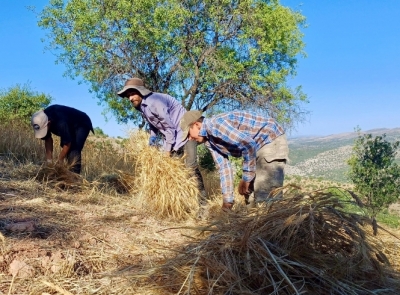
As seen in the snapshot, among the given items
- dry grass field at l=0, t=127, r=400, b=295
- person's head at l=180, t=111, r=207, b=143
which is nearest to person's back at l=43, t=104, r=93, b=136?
dry grass field at l=0, t=127, r=400, b=295

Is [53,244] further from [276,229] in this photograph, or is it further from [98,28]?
[98,28]

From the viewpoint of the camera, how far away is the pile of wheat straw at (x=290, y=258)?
6.30 ft

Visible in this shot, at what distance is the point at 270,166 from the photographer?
3895 mm

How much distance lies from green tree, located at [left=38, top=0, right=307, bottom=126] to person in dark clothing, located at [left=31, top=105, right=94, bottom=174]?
10.8m

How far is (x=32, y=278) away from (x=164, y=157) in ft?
6.86

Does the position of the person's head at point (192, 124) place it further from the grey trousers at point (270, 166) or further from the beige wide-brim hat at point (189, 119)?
the grey trousers at point (270, 166)

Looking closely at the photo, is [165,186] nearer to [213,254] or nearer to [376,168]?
[213,254]

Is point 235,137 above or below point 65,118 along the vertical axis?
below

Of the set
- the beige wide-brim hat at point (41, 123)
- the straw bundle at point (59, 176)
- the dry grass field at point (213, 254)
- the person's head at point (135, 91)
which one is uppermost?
the person's head at point (135, 91)

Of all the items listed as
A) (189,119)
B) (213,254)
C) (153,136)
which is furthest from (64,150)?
(213,254)

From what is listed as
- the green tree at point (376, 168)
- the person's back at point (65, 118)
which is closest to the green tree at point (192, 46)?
the green tree at point (376, 168)

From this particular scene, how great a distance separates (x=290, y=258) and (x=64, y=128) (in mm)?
4064

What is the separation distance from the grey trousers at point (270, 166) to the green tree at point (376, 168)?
593 inches

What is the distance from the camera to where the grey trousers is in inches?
152
